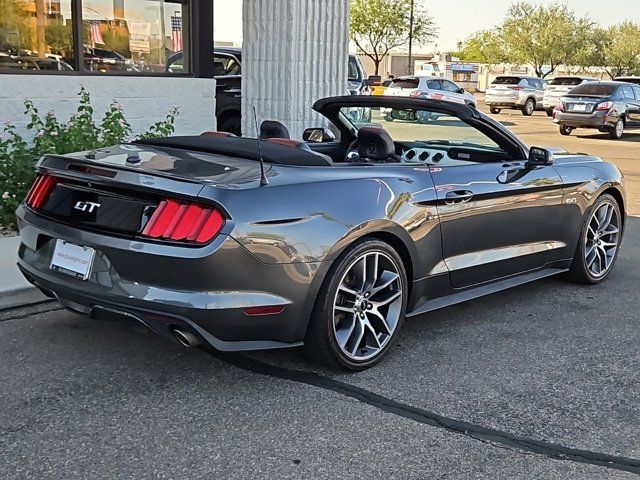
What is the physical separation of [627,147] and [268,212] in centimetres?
1790

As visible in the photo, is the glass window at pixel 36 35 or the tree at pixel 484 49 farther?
the tree at pixel 484 49

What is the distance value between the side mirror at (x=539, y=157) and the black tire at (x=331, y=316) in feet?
5.28

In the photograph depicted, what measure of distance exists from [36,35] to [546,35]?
173 feet

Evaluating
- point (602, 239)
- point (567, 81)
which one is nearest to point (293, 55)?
point (602, 239)

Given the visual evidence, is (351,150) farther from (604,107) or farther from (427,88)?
(427,88)

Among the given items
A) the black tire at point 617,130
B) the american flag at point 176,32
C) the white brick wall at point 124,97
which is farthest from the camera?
the black tire at point 617,130

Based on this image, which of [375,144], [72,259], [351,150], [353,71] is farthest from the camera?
[353,71]

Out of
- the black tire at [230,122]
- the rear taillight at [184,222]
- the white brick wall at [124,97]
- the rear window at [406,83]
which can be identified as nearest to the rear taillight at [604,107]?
the rear window at [406,83]

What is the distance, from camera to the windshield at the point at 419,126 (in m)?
5.13

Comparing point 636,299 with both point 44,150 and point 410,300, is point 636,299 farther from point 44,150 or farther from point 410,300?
point 44,150

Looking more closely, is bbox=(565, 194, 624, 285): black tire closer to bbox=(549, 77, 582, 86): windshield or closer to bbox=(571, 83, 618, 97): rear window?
bbox=(571, 83, 618, 97): rear window

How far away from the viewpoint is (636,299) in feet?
18.9

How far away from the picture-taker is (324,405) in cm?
371

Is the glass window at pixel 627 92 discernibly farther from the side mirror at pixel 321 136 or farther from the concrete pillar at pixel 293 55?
the side mirror at pixel 321 136
